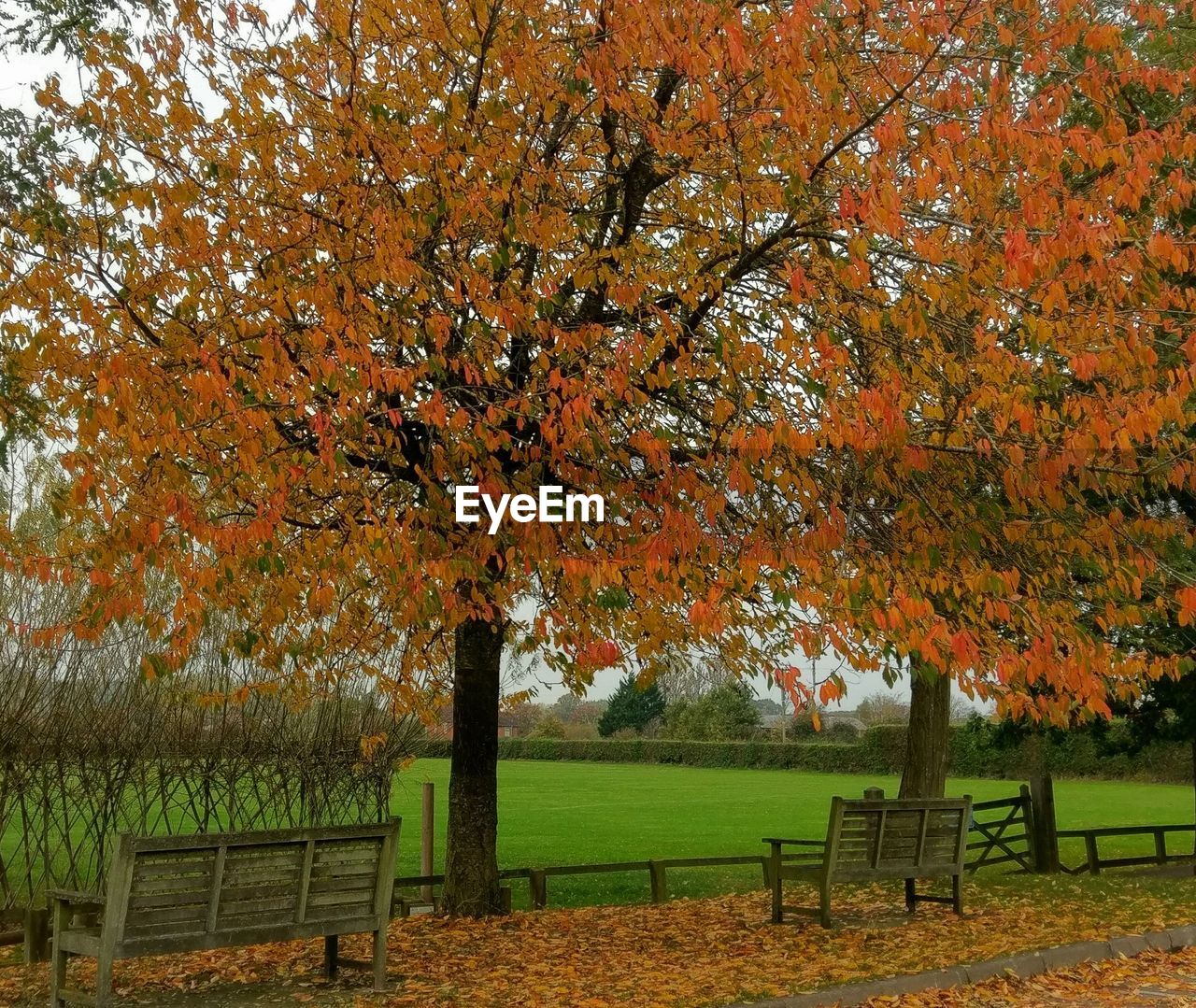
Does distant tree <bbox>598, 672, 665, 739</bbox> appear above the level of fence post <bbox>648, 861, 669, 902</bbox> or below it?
above

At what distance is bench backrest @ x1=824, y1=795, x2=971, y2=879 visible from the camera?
366 inches

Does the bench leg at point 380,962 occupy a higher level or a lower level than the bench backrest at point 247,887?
lower

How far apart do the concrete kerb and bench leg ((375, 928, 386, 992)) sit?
88.5 inches

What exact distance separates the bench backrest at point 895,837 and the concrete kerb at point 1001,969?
1.67 metres

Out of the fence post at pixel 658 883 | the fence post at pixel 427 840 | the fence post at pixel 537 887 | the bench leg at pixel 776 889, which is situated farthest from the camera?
the fence post at pixel 427 840

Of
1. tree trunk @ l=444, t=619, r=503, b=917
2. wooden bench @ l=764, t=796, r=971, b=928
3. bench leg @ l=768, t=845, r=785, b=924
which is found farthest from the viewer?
tree trunk @ l=444, t=619, r=503, b=917

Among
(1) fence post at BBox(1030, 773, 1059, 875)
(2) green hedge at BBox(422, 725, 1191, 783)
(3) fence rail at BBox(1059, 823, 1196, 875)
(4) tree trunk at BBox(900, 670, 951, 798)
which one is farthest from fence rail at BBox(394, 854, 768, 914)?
(2) green hedge at BBox(422, 725, 1191, 783)

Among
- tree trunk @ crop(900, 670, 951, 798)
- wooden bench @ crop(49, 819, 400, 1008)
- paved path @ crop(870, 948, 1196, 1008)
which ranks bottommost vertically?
paved path @ crop(870, 948, 1196, 1008)

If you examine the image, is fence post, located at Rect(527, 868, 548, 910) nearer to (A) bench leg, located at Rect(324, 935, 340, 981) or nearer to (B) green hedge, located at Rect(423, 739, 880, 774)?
(A) bench leg, located at Rect(324, 935, 340, 981)

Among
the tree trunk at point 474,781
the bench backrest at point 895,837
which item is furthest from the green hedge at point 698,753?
the bench backrest at point 895,837

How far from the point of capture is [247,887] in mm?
6965

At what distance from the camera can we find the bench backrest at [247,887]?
21.2 feet

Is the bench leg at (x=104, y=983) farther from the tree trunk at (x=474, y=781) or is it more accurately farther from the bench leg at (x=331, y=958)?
the tree trunk at (x=474, y=781)

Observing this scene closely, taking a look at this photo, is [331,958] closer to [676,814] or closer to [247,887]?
[247,887]
